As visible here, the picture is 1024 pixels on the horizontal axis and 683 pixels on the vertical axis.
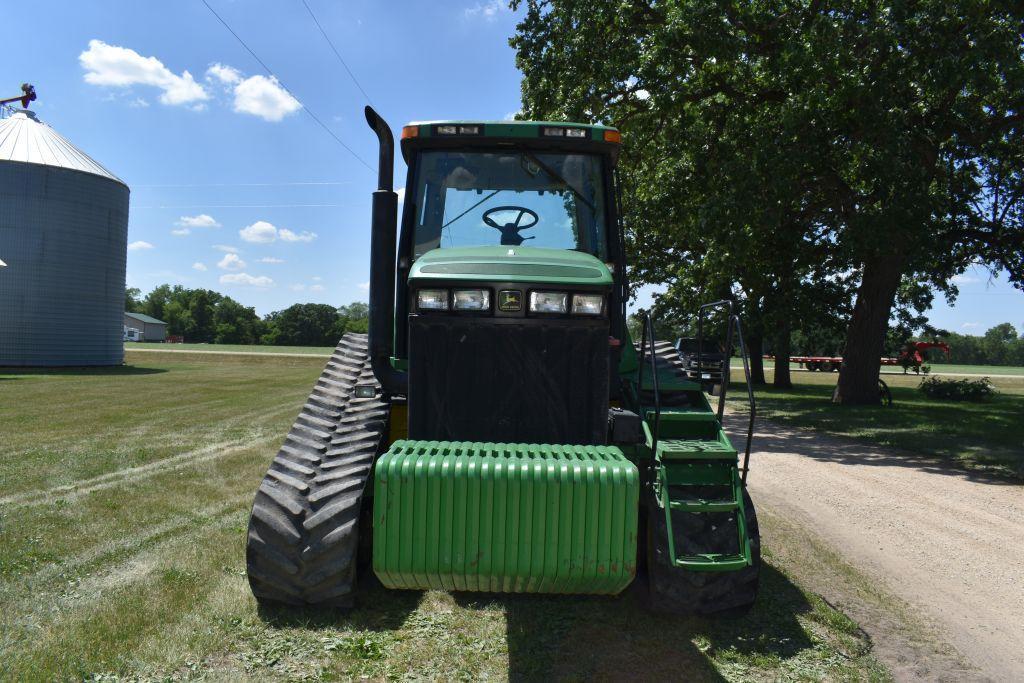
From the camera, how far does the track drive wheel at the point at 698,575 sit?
13.9ft

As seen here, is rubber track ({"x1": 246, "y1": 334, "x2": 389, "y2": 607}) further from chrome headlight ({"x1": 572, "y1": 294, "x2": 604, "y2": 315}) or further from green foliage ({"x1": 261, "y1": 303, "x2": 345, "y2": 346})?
green foliage ({"x1": 261, "y1": 303, "x2": 345, "y2": 346})

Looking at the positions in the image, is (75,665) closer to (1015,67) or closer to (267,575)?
(267,575)

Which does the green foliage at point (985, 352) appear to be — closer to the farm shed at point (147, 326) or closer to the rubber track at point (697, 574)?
the farm shed at point (147, 326)

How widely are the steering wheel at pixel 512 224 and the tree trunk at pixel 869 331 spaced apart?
53.7 ft

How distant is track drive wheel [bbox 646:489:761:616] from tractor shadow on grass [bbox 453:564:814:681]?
19 cm

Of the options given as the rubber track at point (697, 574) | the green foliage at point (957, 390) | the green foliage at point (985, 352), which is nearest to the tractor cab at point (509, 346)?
the rubber track at point (697, 574)

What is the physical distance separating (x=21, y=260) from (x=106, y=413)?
907 inches

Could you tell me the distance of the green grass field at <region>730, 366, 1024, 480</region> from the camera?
39.1 ft

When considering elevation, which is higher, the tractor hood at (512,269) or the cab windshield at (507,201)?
the cab windshield at (507,201)

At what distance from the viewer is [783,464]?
→ 36.8 feet

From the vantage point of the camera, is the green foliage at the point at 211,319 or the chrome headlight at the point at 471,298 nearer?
the chrome headlight at the point at 471,298

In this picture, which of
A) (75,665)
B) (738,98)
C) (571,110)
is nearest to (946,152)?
(738,98)

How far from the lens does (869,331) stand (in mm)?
20016

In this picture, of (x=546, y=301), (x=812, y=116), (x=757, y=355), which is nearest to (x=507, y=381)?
(x=546, y=301)
